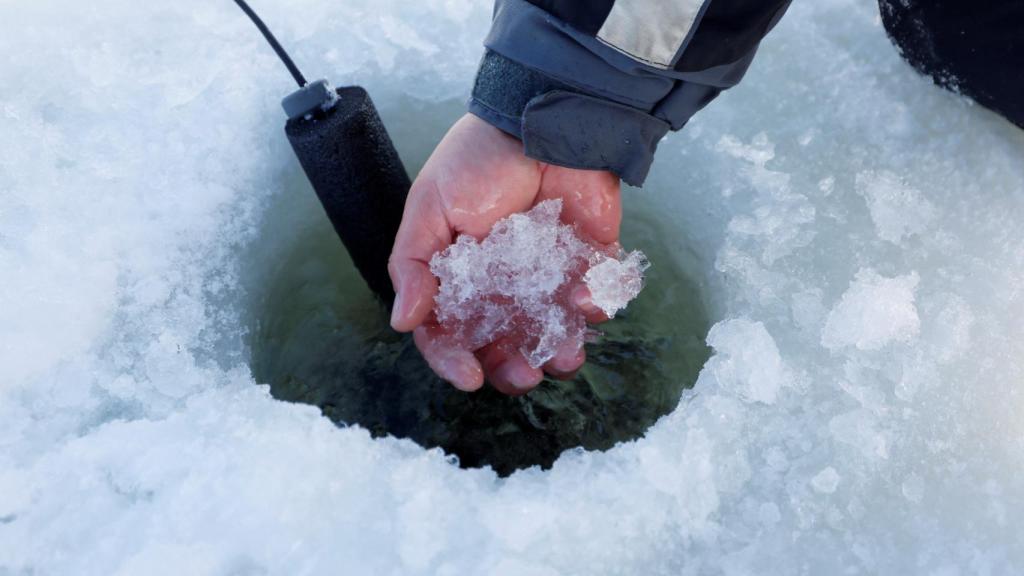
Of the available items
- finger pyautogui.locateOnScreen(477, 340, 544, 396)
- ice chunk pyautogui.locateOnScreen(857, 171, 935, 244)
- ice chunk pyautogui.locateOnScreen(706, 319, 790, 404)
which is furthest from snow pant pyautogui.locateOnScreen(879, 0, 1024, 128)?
finger pyautogui.locateOnScreen(477, 340, 544, 396)

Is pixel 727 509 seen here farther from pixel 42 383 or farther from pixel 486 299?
pixel 42 383

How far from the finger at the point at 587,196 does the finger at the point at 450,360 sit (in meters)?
0.34

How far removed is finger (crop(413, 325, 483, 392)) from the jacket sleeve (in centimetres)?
38

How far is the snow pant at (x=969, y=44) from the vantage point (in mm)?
1394

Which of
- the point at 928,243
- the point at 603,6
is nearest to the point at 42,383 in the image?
the point at 603,6

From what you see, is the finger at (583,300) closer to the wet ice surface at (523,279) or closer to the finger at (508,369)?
the wet ice surface at (523,279)

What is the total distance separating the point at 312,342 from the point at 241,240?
330 mm

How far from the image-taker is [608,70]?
122 centimetres

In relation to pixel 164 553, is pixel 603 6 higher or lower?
higher

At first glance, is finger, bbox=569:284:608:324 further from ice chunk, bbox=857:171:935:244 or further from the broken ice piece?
ice chunk, bbox=857:171:935:244

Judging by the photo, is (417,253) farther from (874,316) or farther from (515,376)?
(874,316)

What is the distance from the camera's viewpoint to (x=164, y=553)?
95 centimetres

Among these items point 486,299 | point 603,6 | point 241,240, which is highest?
point 603,6

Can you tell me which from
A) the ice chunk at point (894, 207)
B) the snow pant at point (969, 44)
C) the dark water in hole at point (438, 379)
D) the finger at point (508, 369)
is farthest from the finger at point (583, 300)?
the snow pant at point (969, 44)
